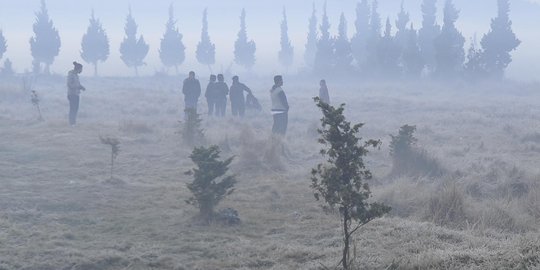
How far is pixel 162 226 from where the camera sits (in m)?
7.98

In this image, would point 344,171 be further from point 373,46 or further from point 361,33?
point 361,33

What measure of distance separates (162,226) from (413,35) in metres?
42.3

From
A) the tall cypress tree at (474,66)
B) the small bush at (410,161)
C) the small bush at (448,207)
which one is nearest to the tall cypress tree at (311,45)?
the tall cypress tree at (474,66)

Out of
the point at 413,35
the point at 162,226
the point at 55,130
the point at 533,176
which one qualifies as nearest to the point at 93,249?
the point at 162,226

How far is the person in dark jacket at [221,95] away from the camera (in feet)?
68.2

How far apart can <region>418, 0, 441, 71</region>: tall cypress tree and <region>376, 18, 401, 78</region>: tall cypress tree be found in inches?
89.0

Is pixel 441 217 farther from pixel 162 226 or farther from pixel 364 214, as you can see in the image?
pixel 162 226

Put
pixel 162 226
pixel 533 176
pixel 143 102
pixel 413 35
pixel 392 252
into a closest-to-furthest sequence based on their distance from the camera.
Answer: pixel 392 252, pixel 162 226, pixel 533 176, pixel 143 102, pixel 413 35

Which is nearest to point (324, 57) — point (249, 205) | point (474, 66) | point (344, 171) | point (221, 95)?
point (474, 66)

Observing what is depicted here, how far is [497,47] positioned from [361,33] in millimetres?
17806

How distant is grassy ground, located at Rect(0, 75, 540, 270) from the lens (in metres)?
6.46

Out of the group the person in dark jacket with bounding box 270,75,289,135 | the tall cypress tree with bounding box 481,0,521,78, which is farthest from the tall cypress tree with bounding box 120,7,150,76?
the person in dark jacket with bounding box 270,75,289,135

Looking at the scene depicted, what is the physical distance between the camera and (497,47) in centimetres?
4609

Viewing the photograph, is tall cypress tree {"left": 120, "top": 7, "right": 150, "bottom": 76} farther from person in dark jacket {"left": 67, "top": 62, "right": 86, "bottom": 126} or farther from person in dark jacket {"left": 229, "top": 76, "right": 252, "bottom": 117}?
person in dark jacket {"left": 67, "top": 62, "right": 86, "bottom": 126}
